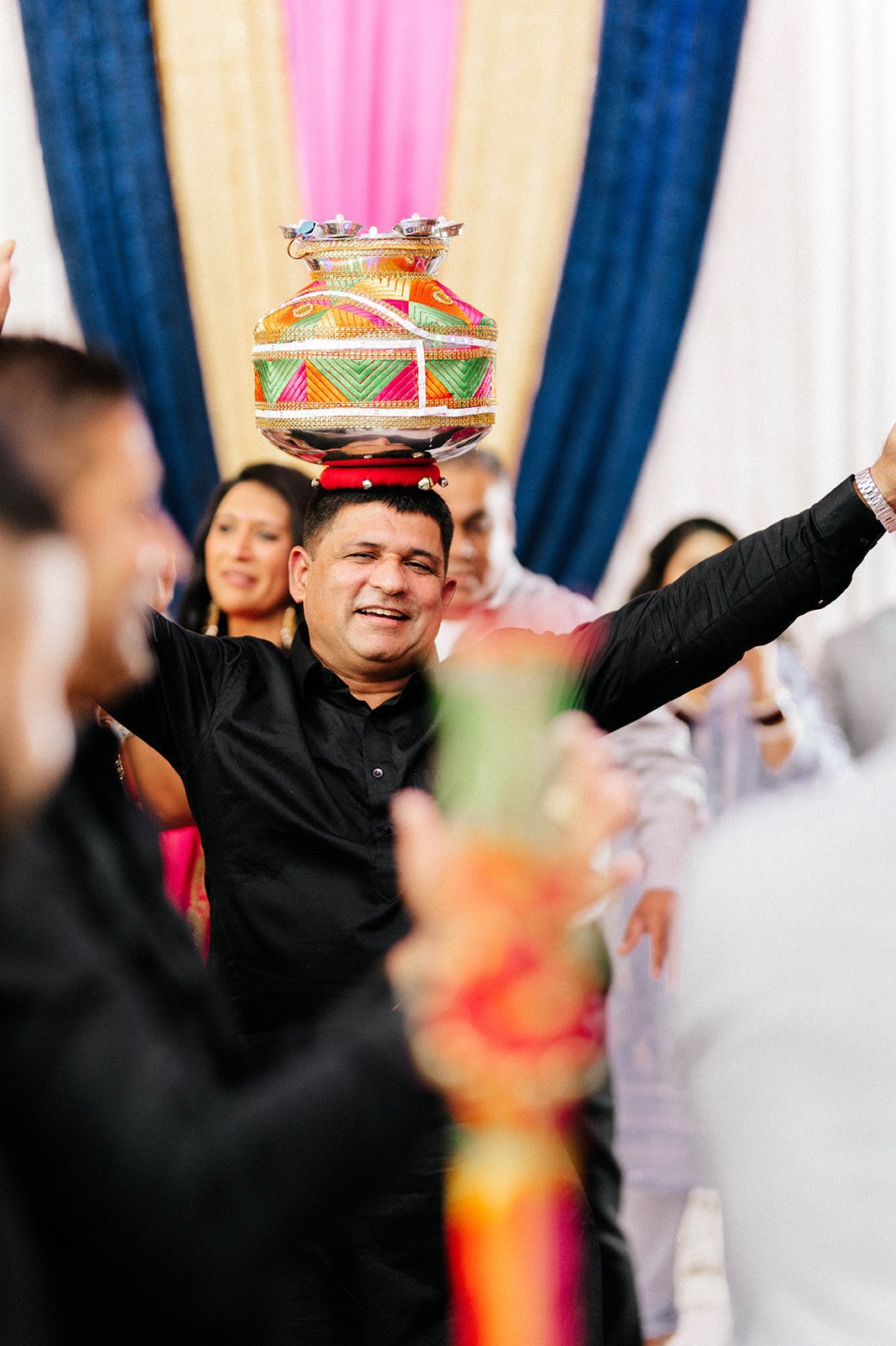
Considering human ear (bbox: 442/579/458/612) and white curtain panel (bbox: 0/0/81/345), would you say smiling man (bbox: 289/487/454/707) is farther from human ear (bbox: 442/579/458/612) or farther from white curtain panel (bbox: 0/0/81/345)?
white curtain panel (bbox: 0/0/81/345)

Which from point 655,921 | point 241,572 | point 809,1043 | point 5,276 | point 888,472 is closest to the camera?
point 809,1043

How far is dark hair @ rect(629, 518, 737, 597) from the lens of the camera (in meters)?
3.25

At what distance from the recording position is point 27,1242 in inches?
30.8

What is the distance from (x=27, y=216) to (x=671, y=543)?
1771 millimetres

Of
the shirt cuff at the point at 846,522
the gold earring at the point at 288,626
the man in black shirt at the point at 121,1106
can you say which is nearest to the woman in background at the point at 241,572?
the gold earring at the point at 288,626

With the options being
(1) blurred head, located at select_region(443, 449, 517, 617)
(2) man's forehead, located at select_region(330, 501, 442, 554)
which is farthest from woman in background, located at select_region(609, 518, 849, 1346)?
(2) man's forehead, located at select_region(330, 501, 442, 554)

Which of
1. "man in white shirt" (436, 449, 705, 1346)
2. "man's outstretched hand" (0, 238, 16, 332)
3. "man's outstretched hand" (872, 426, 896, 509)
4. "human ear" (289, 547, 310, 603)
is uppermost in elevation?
"man's outstretched hand" (0, 238, 16, 332)

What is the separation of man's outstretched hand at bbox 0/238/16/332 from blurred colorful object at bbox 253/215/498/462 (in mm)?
373

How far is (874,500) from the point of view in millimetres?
1721

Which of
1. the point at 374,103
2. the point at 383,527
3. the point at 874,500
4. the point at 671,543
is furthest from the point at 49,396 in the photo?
the point at 374,103

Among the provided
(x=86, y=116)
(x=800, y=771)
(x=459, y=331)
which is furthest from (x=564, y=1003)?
(x=86, y=116)

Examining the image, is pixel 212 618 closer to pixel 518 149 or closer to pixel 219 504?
pixel 219 504

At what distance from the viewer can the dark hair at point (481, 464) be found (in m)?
3.01

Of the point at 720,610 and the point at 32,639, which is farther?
the point at 720,610
